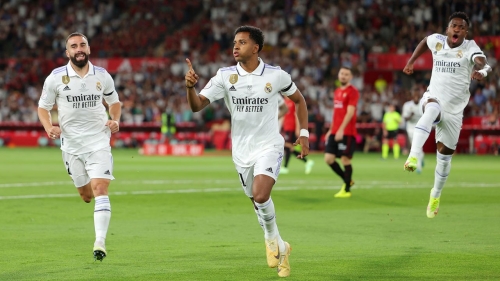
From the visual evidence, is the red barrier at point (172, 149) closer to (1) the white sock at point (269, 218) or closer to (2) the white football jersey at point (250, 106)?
(2) the white football jersey at point (250, 106)

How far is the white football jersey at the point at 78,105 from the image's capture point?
11047 mm

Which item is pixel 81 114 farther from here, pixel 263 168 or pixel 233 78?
pixel 263 168

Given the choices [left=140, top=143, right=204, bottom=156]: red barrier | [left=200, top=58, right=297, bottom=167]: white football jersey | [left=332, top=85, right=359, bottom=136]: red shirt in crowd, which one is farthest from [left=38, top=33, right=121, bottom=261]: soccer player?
[left=140, top=143, right=204, bottom=156]: red barrier

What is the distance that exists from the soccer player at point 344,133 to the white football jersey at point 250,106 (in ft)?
27.0

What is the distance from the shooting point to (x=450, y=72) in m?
13.4

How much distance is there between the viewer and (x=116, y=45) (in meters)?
50.5

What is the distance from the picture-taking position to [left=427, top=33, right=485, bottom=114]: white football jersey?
43.6 ft

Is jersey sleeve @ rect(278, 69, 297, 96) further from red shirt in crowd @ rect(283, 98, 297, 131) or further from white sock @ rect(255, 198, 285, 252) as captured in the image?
red shirt in crowd @ rect(283, 98, 297, 131)

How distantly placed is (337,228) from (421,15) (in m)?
29.7

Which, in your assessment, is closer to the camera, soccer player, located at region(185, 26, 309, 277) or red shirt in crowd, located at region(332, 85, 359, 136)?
soccer player, located at region(185, 26, 309, 277)

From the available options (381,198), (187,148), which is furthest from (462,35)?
(187,148)

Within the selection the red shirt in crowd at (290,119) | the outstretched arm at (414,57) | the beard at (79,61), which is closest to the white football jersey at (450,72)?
the outstretched arm at (414,57)

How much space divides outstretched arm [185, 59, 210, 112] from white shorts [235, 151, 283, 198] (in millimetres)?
812

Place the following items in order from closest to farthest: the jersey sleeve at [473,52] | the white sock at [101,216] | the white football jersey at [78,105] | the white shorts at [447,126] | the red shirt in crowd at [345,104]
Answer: the white sock at [101,216]
the white football jersey at [78,105]
the jersey sleeve at [473,52]
the white shorts at [447,126]
the red shirt in crowd at [345,104]
